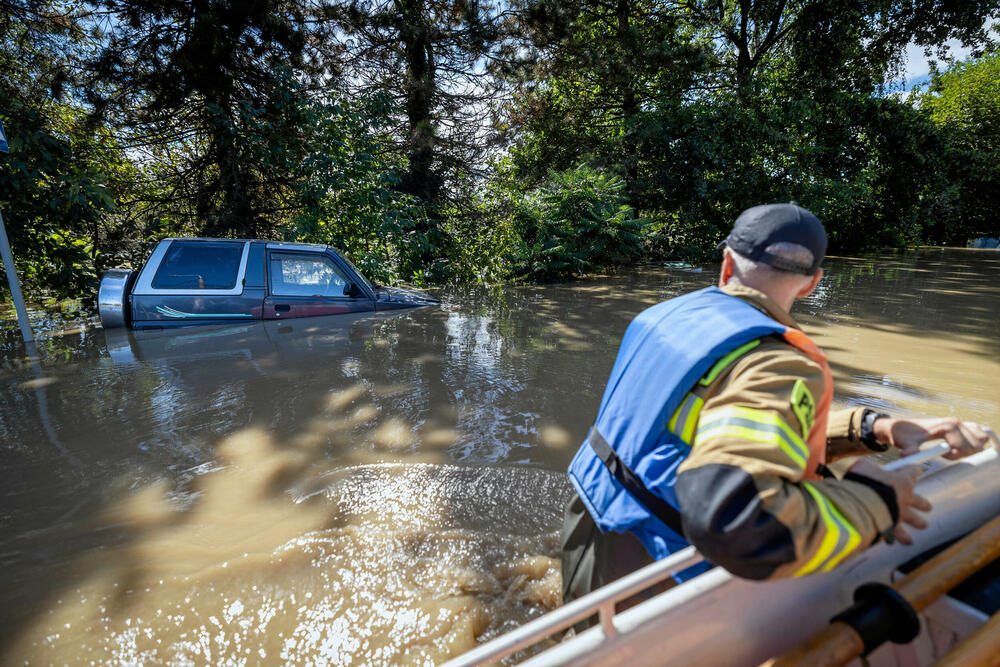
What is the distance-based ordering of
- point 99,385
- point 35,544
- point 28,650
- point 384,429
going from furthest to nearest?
point 99,385 → point 384,429 → point 35,544 → point 28,650

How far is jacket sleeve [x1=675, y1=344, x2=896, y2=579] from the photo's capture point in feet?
3.40

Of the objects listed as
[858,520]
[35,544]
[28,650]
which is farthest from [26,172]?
[858,520]

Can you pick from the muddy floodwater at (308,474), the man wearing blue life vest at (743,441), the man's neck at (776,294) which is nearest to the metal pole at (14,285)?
the muddy floodwater at (308,474)

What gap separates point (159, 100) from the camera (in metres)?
9.72

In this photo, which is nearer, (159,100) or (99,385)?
(99,385)

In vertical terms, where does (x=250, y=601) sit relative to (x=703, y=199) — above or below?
below

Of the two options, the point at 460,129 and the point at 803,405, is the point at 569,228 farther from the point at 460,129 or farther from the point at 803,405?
the point at 803,405

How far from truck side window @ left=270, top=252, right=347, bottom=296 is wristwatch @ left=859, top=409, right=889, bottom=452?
6707 mm

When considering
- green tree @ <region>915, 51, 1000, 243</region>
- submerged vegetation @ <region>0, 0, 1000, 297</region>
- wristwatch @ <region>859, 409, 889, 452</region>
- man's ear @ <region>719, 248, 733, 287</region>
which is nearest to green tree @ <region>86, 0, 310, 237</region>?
submerged vegetation @ <region>0, 0, 1000, 297</region>

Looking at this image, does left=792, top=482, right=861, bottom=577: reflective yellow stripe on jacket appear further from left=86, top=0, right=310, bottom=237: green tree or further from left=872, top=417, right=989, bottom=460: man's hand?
left=86, top=0, right=310, bottom=237: green tree

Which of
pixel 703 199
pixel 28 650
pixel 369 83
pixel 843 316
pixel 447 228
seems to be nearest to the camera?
pixel 28 650

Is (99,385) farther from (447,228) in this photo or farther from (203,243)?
(447,228)

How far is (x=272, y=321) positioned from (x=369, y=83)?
7406mm

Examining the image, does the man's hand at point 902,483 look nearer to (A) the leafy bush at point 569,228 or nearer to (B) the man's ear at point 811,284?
(B) the man's ear at point 811,284
